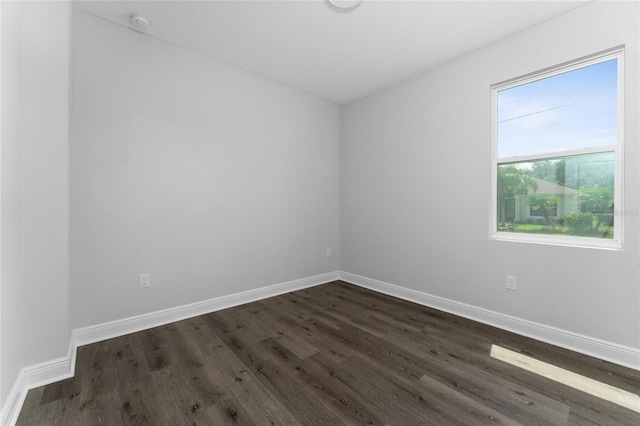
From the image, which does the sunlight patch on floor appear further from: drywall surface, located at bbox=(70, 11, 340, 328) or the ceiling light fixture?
the ceiling light fixture

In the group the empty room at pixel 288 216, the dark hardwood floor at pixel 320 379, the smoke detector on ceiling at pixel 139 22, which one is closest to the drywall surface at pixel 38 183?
the empty room at pixel 288 216

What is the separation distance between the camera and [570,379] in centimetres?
172

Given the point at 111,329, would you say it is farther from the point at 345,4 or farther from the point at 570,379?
the point at 570,379

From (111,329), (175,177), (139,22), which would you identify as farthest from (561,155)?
(111,329)

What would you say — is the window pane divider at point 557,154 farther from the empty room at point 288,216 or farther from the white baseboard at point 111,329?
the white baseboard at point 111,329

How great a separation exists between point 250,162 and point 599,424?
335cm

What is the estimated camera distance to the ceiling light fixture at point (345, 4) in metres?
2.01

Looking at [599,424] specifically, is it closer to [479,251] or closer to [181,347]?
[479,251]

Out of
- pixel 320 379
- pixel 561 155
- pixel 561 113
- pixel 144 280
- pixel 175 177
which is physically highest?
pixel 561 113

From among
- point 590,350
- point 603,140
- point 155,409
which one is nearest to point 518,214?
point 603,140

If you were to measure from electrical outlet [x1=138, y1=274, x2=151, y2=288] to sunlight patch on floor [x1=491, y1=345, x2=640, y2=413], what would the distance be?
2.98 meters

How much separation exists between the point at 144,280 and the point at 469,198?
3260mm

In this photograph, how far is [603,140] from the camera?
2043mm

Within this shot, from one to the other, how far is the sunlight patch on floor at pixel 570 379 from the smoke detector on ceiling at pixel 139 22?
390 centimetres
